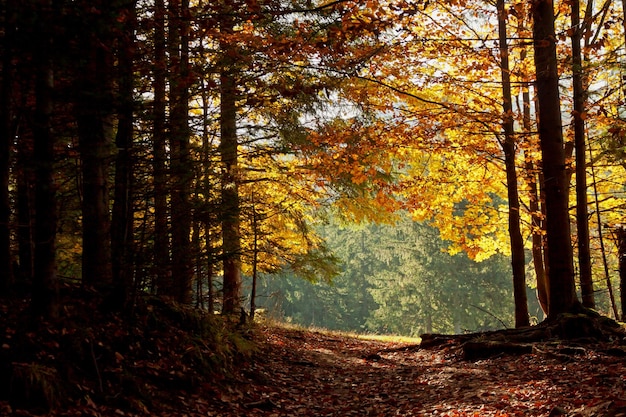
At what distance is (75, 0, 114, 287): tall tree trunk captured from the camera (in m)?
4.01

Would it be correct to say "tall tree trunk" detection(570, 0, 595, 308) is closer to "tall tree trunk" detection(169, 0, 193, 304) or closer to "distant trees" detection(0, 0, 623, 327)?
"distant trees" detection(0, 0, 623, 327)

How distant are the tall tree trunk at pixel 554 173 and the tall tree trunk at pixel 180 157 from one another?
225 inches

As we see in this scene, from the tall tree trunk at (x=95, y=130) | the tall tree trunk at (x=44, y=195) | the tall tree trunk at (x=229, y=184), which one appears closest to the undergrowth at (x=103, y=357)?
the tall tree trunk at (x=44, y=195)

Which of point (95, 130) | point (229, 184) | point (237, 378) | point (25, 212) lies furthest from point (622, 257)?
point (25, 212)

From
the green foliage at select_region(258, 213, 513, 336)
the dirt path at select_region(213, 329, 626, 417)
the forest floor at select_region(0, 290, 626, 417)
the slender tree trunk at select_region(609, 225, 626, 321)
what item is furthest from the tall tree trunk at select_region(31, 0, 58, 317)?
the green foliage at select_region(258, 213, 513, 336)

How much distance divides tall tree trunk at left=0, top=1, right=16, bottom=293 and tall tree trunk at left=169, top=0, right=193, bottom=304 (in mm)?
1808

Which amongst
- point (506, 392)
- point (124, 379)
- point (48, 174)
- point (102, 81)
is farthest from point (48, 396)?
point (506, 392)

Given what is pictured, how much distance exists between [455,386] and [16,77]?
6.22 metres

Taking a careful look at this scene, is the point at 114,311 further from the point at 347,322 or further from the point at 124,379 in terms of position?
the point at 347,322

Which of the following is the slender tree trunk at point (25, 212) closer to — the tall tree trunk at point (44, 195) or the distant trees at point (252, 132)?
the distant trees at point (252, 132)

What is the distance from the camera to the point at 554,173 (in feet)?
27.6

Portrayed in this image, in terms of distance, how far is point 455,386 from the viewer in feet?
22.3

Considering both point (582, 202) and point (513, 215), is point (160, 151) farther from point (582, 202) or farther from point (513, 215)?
point (582, 202)

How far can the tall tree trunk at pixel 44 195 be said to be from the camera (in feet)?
14.6
